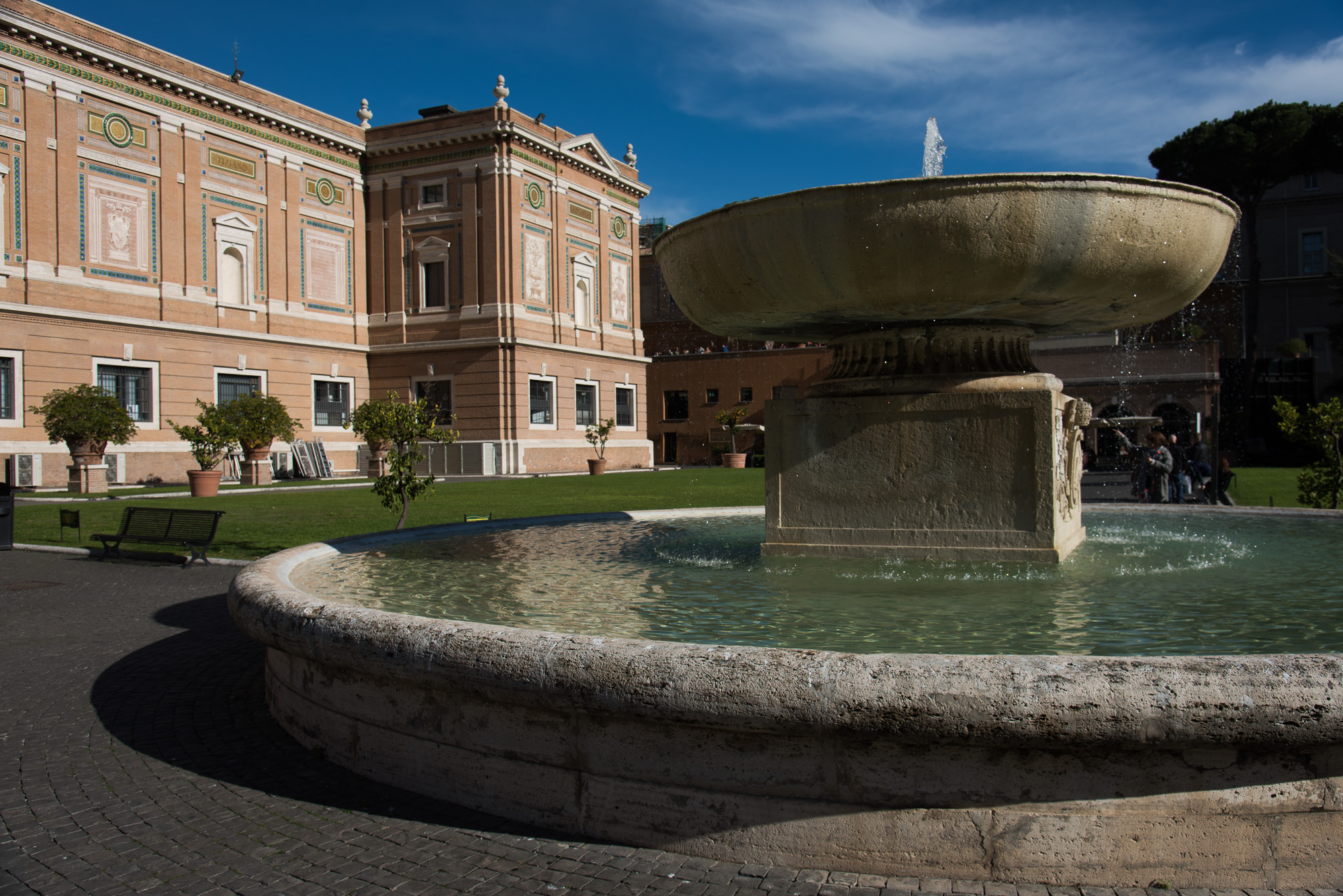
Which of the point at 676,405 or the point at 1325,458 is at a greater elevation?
the point at 676,405

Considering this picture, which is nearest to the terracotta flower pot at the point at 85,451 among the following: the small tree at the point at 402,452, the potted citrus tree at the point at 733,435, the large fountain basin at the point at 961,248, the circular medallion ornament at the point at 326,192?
the circular medallion ornament at the point at 326,192

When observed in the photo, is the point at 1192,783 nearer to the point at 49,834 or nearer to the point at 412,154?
the point at 49,834

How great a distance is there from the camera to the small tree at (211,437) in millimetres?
21875

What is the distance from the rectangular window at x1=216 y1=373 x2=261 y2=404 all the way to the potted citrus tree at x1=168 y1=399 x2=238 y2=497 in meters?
5.75

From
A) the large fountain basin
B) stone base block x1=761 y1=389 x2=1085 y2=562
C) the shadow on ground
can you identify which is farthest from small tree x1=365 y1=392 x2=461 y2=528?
the large fountain basin

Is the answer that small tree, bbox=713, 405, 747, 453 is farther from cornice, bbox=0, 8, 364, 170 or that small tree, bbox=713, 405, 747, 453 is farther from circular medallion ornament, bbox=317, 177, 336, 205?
cornice, bbox=0, 8, 364, 170

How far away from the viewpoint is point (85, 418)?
70.3 ft

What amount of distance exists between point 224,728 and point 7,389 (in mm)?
24248

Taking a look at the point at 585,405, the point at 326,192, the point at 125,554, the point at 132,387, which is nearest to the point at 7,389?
the point at 132,387

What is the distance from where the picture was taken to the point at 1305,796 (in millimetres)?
2525

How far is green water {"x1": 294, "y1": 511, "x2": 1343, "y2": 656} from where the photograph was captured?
3.76 m

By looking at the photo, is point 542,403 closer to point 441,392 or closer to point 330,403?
point 441,392

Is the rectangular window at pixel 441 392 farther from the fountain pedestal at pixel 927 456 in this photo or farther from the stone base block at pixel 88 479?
the fountain pedestal at pixel 927 456

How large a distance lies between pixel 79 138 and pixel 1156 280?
28095 mm
